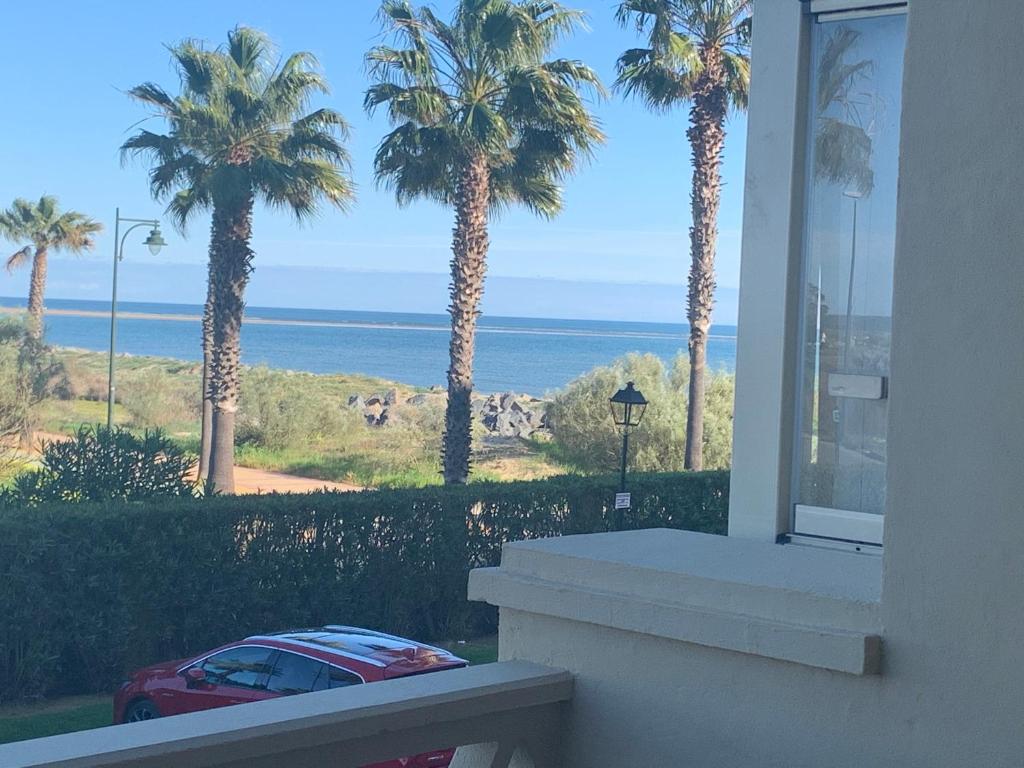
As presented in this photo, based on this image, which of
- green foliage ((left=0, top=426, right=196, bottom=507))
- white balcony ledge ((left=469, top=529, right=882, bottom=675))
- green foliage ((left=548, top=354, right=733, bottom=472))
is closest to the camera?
white balcony ledge ((left=469, top=529, right=882, bottom=675))

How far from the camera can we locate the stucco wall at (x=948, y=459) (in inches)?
77.8

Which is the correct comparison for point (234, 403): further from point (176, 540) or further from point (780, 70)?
point (780, 70)

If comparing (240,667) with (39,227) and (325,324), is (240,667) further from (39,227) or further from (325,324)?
(325,324)

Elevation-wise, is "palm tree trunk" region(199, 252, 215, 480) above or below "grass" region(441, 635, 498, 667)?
above

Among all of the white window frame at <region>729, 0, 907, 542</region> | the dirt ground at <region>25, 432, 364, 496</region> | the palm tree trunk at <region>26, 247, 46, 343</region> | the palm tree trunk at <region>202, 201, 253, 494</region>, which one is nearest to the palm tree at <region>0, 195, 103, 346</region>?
the palm tree trunk at <region>26, 247, 46, 343</region>

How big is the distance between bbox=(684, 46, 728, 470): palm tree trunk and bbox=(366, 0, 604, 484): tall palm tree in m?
4.23

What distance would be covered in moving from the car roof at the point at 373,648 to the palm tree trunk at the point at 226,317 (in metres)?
16.3

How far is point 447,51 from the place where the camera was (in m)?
23.6

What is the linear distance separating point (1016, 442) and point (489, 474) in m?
44.7

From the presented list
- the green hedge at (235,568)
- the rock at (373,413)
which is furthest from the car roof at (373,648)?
the rock at (373,413)

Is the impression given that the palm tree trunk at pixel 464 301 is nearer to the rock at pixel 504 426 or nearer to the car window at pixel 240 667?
the car window at pixel 240 667

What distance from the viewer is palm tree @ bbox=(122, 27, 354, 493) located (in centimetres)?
2525

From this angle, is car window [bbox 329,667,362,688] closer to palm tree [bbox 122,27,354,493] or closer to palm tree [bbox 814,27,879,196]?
palm tree [bbox 814,27,879,196]

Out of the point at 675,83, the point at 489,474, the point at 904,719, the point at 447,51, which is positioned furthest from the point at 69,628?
the point at 489,474
